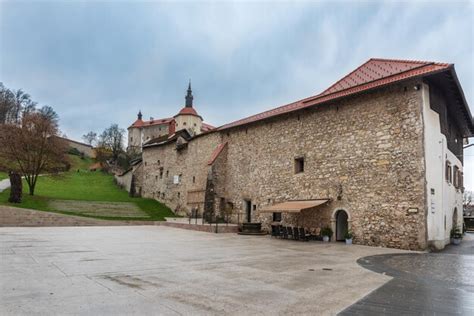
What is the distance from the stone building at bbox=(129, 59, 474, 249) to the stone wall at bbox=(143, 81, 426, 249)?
0.04 metres

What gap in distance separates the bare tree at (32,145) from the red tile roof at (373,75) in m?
A: 19.1

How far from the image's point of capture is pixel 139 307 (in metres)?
4.65

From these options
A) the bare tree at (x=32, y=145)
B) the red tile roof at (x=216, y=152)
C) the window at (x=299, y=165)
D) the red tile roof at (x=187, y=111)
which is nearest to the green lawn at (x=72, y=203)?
the bare tree at (x=32, y=145)

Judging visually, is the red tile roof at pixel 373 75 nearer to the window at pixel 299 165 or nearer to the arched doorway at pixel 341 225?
the window at pixel 299 165

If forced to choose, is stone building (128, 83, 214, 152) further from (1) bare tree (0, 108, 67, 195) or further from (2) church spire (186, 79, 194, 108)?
(1) bare tree (0, 108, 67, 195)

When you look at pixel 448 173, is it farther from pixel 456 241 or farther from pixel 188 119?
pixel 188 119

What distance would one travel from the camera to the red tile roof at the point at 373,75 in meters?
13.6

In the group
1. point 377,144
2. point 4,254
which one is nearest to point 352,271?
point 377,144

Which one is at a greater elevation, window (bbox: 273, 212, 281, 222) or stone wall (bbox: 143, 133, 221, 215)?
stone wall (bbox: 143, 133, 221, 215)

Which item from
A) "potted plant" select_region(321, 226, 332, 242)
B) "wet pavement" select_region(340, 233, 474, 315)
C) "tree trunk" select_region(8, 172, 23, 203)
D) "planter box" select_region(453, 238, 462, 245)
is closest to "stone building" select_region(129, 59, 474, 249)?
"potted plant" select_region(321, 226, 332, 242)

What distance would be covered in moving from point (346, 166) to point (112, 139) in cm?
6390

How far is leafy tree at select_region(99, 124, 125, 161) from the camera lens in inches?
2749

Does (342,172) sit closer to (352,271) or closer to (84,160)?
(352,271)

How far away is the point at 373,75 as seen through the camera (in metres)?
16.7
